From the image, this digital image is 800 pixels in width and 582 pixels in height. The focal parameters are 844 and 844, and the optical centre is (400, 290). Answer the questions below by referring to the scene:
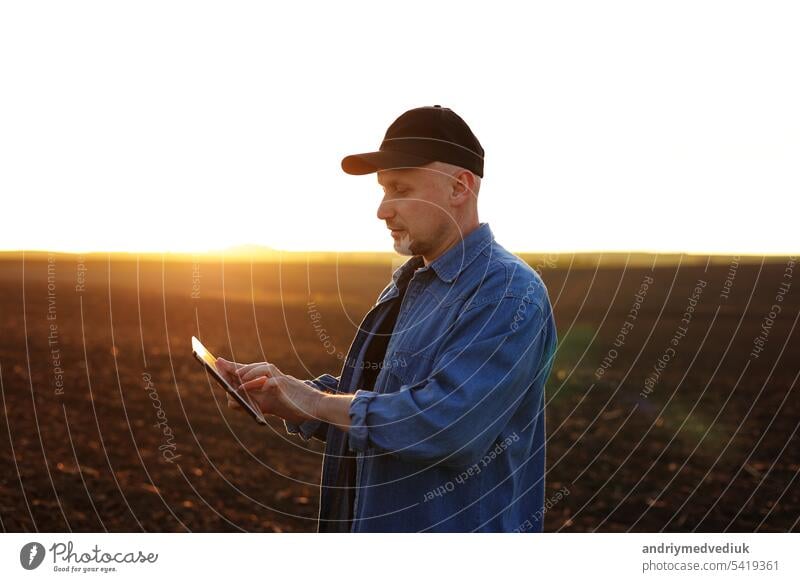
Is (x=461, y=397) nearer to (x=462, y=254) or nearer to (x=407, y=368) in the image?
(x=407, y=368)

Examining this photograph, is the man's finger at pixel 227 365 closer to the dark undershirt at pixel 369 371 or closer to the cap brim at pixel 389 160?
the dark undershirt at pixel 369 371

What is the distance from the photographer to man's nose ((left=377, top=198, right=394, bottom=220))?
296 centimetres

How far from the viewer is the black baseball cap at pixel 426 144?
2.94 m

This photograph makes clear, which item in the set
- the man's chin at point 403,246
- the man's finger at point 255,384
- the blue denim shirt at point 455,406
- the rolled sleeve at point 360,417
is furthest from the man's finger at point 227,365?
the man's chin at point 403,246

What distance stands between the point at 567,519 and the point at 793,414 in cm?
676

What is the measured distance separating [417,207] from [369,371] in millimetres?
702

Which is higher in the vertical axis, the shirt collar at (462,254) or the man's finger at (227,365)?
the shirt collar at (462,254)

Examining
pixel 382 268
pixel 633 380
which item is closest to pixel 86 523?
pixel 633 380

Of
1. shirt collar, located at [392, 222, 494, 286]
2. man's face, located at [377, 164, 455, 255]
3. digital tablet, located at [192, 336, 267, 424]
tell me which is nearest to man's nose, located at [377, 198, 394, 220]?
man's face, located at [377, 164, 455, 255]

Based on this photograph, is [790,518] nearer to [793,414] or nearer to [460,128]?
[793,414]

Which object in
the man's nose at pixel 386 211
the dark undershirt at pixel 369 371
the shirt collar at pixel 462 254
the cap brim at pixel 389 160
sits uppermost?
the cap brim at pixel 389 160

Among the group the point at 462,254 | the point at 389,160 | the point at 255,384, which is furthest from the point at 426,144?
the point at 255,384

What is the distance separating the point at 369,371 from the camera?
128 inches

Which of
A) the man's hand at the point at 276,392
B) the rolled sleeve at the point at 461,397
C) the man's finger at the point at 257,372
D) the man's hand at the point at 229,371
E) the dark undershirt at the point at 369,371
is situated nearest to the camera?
the rolled sleeve at the point at 461,397
